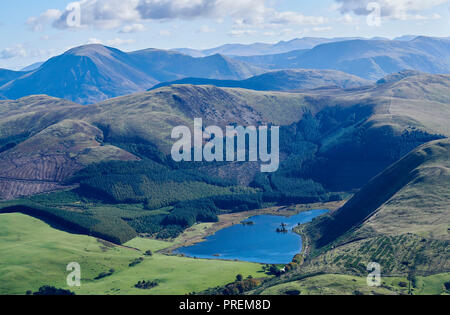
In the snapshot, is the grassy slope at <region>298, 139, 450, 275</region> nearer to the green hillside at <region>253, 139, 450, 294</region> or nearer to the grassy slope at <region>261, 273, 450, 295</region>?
the green hillside at <region>253, 139, 450, 294</region>

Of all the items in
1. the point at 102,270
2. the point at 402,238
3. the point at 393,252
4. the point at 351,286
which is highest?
the point at 402,238

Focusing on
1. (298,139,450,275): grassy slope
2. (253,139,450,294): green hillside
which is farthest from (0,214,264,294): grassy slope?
(298,139,450,275): grassy slope

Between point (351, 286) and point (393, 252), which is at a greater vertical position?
point (393, 252)

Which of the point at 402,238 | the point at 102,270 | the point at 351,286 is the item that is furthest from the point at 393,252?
the point at 102,270

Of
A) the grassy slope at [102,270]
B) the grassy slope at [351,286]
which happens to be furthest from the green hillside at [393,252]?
the grassy slope at [102,270]

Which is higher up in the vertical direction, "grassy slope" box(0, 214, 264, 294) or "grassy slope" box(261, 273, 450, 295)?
"grassy slope" box(0, 214, 264, 294)

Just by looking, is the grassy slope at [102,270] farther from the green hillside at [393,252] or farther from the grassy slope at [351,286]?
the grassy slope at [351,286]

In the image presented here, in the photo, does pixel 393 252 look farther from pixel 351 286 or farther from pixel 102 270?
pixel 102 270
